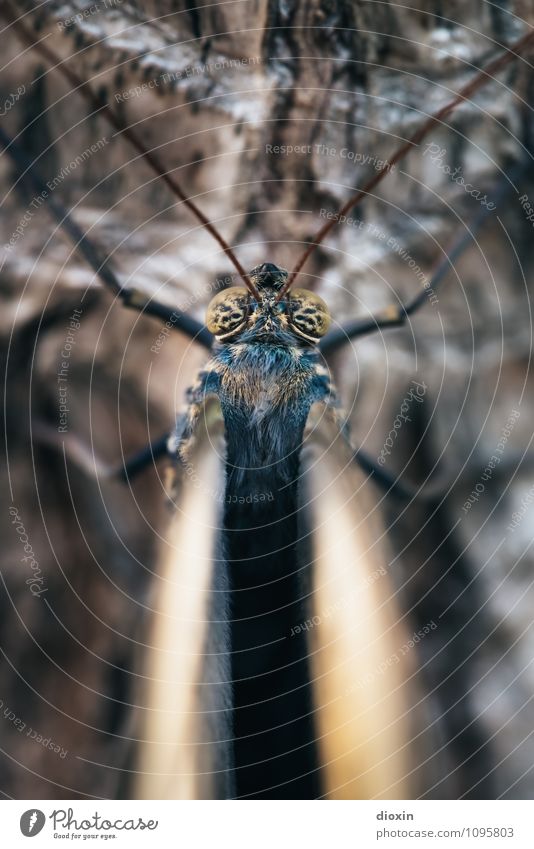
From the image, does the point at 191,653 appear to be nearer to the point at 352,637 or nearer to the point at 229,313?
the point at 352,637

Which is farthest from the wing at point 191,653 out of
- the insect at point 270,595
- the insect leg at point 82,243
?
the insect leg at point 82,243

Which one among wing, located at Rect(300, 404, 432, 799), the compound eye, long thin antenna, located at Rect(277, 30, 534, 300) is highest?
long thin antenna, located at Rect(277, 30, 534, 300)

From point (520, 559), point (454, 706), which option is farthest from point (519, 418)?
point (454, 706)

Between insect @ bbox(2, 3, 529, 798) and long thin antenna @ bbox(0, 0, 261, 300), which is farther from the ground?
long thin antenna @ bbox(0, 0, 261, 300)

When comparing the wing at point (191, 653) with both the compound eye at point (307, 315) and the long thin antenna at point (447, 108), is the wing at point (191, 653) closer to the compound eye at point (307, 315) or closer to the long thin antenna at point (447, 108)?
the compound eye at point (307, 315)

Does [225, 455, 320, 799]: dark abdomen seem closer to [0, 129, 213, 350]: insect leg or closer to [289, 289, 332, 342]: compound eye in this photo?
[289, 289, 332, 342]: compound eye

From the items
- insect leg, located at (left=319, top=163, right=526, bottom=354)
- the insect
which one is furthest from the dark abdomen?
insect leg, located at (left=319, top=163, right=526, bottom=354)

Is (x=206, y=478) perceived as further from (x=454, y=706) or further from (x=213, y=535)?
(x=454, y=706)

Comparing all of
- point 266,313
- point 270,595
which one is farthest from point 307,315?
point 270,595
